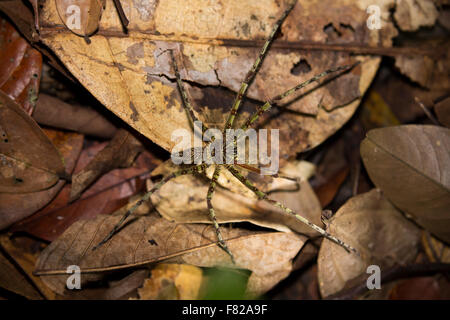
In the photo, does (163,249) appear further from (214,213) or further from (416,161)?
(416,161)

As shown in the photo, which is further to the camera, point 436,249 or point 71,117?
point 436,249

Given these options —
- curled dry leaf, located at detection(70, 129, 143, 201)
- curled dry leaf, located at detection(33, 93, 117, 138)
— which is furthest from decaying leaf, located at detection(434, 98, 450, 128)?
curled dry leaf, located at detection(33, 93, 117, 138)

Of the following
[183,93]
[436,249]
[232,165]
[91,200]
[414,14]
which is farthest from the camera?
[436,249]

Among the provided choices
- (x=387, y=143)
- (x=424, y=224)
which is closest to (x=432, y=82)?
(x=387, y=143)

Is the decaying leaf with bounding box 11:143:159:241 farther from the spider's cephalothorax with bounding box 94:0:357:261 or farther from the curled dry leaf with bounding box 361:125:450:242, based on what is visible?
the curled dry leaf with bounding box 361:125:450:242

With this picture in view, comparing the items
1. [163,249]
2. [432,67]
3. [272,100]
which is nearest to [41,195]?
[163,249]

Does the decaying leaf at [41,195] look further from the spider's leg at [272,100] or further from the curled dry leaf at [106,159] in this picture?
the spider's leg at [272,100]

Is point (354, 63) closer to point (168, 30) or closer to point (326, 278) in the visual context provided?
point (168, 30)
